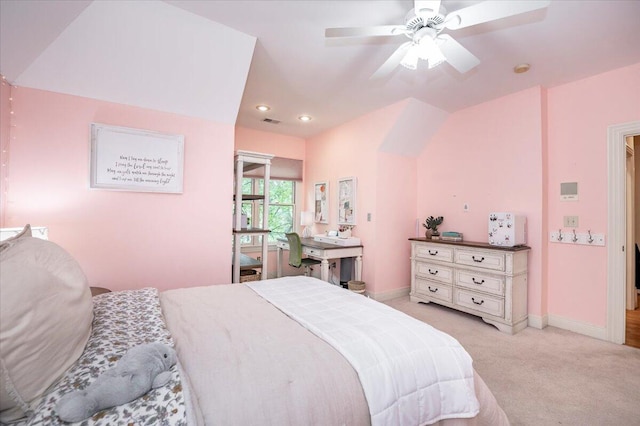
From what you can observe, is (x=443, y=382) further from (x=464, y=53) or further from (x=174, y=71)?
(x=174, y=71)

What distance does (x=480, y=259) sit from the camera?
3.01 meters

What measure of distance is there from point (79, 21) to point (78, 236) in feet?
4.58

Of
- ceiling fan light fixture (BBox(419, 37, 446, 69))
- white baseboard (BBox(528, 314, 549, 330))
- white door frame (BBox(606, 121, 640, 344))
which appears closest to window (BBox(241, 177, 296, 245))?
ceiling fan light fixture (BBox(419, 37, 446, 69))

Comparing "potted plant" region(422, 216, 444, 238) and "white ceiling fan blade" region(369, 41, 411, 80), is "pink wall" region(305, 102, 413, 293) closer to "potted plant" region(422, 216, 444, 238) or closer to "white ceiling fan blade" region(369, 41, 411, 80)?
"potted plant" region(422, 216, 444, 238)

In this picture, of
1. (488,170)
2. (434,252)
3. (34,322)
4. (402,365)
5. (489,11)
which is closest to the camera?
(34,322)

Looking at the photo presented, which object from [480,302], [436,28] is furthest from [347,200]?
[436,28]

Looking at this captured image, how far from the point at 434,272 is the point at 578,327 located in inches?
55.1

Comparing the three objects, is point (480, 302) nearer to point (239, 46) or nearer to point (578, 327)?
point (578, 327)

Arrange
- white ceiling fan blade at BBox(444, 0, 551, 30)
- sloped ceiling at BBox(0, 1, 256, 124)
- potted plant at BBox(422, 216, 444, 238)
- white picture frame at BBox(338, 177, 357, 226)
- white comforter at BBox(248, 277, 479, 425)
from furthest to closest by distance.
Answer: white picture frame at BBox(338, 177, 357, 226), potted plant at BBox(422, 216, 444, 238), sloped ceiling at BBox(0, 1, 256, 124), white ceiling fan blade at BBox(444, 0, 551, 30), white comforter at BBox(248, 277, 479, 425)

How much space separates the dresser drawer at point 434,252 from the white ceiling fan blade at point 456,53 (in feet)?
6.72

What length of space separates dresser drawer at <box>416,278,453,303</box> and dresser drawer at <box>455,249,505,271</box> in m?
0.39

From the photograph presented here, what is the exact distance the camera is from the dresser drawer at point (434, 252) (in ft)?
10.9

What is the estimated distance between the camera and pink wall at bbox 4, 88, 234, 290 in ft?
6.09

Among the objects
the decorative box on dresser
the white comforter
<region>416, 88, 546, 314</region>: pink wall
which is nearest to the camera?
the white comforter
